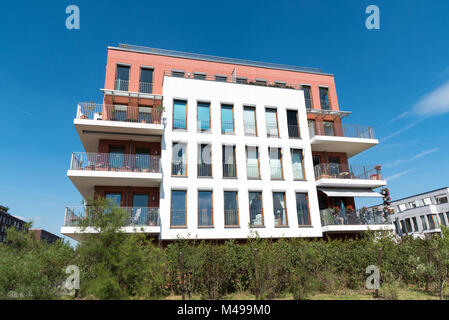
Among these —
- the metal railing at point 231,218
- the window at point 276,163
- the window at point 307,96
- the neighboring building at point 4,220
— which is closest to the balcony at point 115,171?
the metal railing at point 231,218

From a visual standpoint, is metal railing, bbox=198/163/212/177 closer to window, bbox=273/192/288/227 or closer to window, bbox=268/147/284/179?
window, bbox=268/147/284/179

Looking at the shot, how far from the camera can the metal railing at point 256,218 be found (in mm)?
17344

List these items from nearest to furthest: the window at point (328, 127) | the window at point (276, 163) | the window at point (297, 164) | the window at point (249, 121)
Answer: the window at point (276, 163) → the window at point (297, 164) → the window at point (249, 121) → the window at point (328, 127)

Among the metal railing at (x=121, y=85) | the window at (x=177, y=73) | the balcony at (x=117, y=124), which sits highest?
the window at (x=177, y=73)

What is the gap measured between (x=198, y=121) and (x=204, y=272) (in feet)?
32.2

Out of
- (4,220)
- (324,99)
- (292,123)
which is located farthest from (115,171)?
(4,220)

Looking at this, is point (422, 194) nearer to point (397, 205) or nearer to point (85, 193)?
point (397, 205)

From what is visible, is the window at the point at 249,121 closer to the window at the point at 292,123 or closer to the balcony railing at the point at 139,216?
the window at the point at 292,123

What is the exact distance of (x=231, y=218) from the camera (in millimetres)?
17125

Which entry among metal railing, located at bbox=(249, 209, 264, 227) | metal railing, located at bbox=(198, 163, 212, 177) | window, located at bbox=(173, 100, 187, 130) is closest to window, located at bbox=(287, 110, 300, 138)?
metal railing, located at bbox=(249, 209, 264, 227)

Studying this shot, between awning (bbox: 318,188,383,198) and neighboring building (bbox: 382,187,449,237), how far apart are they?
1168 inches

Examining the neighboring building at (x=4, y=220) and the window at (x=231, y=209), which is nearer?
the window at (x=231, y=209)

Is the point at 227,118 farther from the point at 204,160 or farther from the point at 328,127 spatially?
the point at 328,127

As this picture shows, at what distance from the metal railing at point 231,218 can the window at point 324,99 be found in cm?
1267
